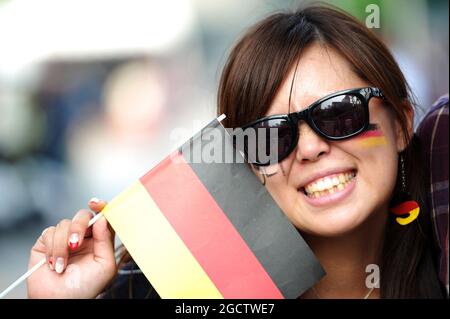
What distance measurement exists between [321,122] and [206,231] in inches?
17.6

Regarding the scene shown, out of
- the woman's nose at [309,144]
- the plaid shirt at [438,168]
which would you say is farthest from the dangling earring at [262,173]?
the plaid shirt at [438,168]

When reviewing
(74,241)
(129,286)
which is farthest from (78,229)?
(129,286)

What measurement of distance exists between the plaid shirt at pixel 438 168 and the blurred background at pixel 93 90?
183cm

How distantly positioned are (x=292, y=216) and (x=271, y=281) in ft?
0.71

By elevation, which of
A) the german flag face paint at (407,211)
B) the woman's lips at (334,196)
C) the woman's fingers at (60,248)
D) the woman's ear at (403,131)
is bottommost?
the german flag face paint at (407,211)

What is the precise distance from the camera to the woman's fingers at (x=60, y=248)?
1653 mm

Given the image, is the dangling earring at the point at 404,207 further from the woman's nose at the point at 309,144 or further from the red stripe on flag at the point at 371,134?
the woman's nose at the point at 309,144

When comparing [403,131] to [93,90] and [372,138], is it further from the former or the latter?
[93,90]

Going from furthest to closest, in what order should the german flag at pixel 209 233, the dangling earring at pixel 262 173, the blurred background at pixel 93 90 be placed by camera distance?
the blurred background at pixel 93 90
the dangling earring at pixel 262 173
the german flag at pixel 209 233

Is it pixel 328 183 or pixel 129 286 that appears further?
pixel 129 286

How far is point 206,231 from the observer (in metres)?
1.66

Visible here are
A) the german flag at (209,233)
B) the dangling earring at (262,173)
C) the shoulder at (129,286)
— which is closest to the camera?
the german flag at (209,233)

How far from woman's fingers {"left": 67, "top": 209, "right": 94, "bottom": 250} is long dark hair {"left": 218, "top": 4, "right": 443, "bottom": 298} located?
54cm

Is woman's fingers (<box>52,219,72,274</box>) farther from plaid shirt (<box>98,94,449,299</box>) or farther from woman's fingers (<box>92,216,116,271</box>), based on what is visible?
plaid shirt (<box>98,94,449,299</box>)
